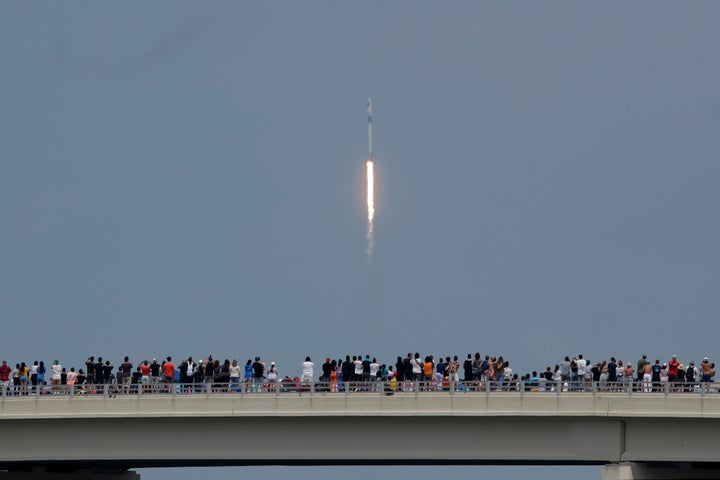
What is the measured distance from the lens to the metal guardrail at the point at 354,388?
70.9 metres

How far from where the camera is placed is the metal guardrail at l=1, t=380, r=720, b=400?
7094 centimetres

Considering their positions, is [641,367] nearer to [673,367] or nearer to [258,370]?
[673,367]

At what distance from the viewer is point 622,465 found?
7106cm

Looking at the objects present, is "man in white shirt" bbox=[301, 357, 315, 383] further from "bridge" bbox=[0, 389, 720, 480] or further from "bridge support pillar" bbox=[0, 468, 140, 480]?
"bridge support pillar" bbox=[0, 468, 140, 480]

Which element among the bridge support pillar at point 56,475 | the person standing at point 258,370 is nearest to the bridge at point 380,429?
the person standing at point 258,370

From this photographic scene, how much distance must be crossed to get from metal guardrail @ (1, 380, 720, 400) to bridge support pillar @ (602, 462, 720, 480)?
2.83 m

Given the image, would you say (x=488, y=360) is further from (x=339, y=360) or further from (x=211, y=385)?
(x=211, y=385)

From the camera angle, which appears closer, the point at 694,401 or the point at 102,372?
the point at 694,401

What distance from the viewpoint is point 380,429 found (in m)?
73.4

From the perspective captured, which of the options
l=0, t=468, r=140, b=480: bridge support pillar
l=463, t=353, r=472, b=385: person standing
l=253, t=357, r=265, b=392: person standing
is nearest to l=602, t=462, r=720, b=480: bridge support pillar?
l=463, t=353, r=472, b=385: person standing

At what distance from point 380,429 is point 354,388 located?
187 cm

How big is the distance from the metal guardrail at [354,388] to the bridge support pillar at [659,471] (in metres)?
2.83

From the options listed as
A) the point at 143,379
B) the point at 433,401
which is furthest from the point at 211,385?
the point at 433,401

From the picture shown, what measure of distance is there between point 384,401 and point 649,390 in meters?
9.95
